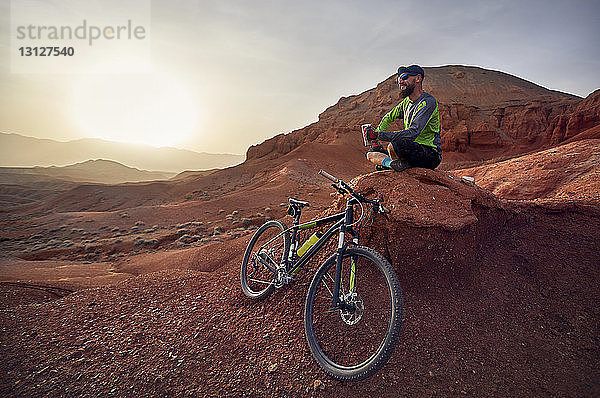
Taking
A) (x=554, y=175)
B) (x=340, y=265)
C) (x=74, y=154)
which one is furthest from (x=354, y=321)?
(x=74, y=154)

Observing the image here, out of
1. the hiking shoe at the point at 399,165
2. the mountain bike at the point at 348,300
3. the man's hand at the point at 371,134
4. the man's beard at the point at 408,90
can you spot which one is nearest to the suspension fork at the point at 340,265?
the mountain bike at the point at 348,300

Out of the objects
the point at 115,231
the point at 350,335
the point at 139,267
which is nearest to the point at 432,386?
the point at 350,335

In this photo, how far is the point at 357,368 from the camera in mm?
2068

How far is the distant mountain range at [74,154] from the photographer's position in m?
132

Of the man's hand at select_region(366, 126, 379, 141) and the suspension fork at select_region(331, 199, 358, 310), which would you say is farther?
the man's hand at select_region(366, 126, 379, 141)

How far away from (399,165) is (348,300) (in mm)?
1838

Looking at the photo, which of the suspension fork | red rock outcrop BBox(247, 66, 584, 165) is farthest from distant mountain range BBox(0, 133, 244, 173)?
the suspension fork

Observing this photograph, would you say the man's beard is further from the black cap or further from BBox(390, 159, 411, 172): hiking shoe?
BBox(390, 159, 411, 172): hiking shoe

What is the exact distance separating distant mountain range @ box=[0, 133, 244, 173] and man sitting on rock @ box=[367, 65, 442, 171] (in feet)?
→ 502

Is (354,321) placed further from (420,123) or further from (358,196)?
(420,123)

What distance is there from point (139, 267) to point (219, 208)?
250 inches

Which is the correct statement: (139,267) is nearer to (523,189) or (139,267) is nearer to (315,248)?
(315,248)

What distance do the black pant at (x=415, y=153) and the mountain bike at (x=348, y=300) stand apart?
0.99 metres

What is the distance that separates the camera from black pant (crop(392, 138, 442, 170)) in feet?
10.2
